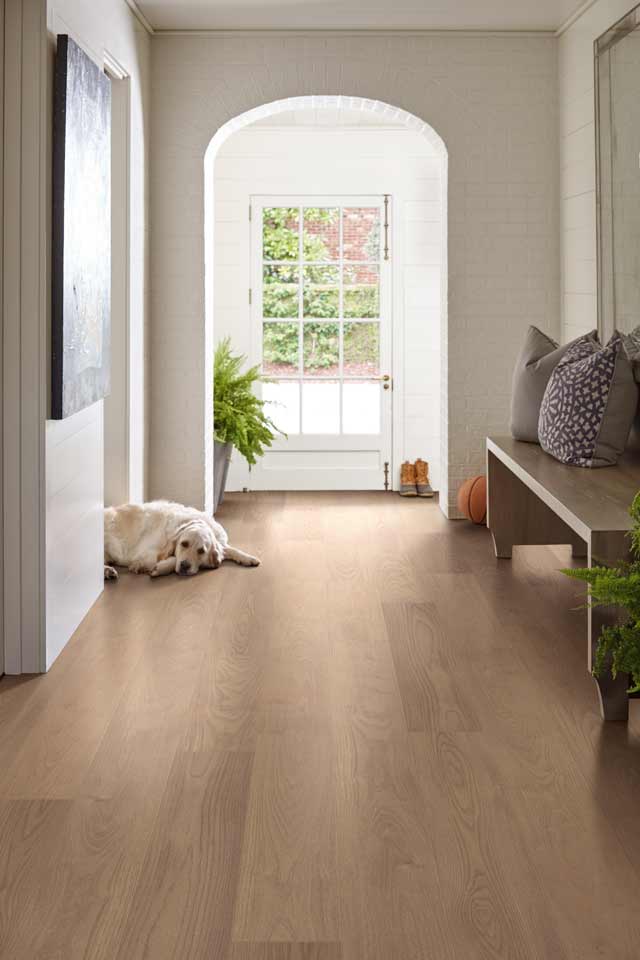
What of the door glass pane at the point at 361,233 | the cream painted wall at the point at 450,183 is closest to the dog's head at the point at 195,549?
the cream painted wall at the point at 450,183

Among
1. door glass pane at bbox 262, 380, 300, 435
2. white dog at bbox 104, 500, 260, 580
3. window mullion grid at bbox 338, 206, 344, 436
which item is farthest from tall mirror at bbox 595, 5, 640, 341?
door glass pane at bbox 262, 380, 300, 435

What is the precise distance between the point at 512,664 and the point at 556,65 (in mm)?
4060

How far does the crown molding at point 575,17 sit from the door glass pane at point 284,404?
2837 mm

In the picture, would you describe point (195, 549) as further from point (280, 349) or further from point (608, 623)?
point (280, 349)

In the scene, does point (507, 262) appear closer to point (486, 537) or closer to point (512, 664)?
point (486, 537)

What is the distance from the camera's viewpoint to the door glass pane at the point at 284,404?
26.2ft

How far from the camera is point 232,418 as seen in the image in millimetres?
6984

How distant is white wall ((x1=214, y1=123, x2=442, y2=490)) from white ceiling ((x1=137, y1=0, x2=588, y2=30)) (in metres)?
1.40

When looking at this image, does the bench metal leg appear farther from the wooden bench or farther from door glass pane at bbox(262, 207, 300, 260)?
door glass pane at bbox(262, 207, 300, 260)

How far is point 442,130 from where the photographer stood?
21.4 feet

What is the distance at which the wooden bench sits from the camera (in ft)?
10.7

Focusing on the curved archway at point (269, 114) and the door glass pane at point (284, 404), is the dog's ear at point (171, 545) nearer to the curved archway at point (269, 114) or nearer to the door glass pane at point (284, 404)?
the curved archway at point (269, 114)

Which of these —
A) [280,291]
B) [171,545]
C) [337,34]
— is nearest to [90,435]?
[171,545]

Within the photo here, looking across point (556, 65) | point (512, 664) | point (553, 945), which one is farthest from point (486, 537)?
point (553, 945)
